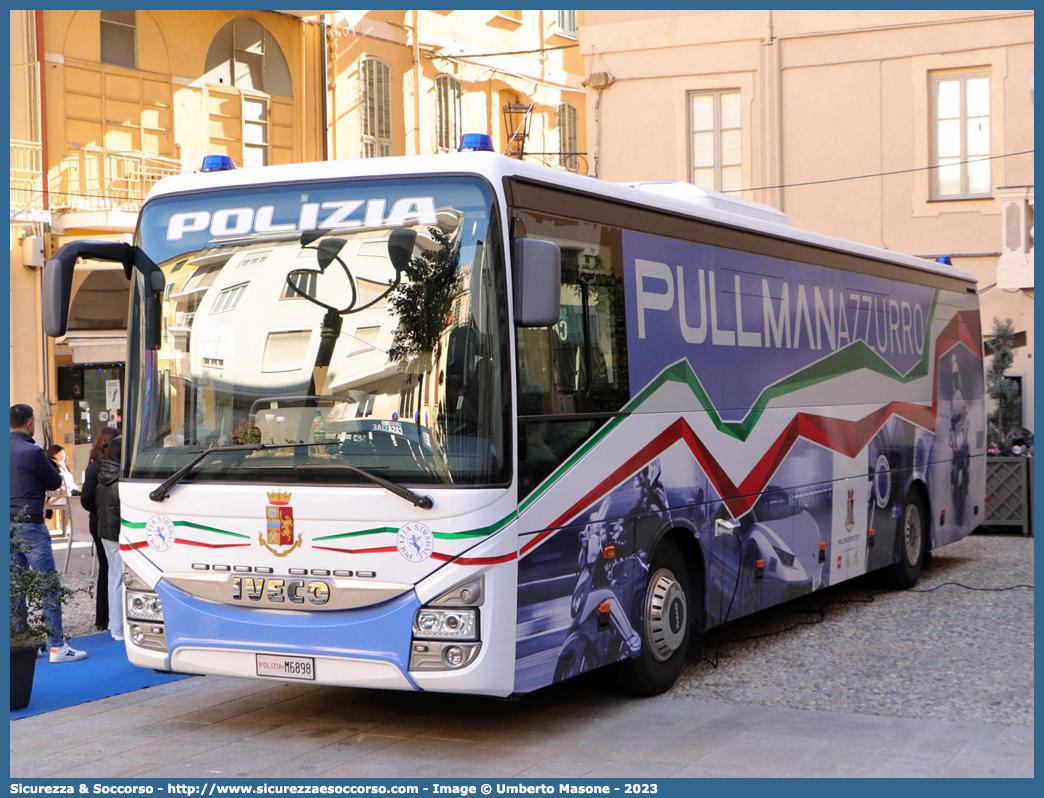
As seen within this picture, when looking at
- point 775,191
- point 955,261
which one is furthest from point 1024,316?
point 775,191

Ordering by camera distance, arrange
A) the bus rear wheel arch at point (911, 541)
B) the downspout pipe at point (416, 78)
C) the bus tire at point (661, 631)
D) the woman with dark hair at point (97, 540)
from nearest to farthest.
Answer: the bus tire at point (661, 631) < the woman with dark hair at point (97, 540) < the bus rear wheel arch at point (911, 541) < the downspout pipe at point (416, 78)

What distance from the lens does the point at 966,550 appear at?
1573cm

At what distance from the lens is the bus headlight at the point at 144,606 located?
289 inches

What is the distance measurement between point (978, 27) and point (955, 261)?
3.52 m

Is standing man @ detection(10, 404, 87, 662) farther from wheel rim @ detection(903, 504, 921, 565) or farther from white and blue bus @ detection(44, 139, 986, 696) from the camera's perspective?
wheel rim @ detection(903, 504, 921, 565)

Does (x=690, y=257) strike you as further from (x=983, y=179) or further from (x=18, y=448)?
(x=983, y=179)

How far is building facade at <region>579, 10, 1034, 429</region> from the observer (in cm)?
1970

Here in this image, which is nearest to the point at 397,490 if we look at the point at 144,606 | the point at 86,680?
the point at 144,606

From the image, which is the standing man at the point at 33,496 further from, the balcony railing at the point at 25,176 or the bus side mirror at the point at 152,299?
the balcony railing at the point at 25,176

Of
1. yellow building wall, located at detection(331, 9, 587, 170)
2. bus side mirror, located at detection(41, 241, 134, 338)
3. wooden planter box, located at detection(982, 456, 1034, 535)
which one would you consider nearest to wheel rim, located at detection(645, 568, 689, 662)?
bus side mirror, located at detection(41, 241, 134, 338)

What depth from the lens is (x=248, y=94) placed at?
27.0 metres

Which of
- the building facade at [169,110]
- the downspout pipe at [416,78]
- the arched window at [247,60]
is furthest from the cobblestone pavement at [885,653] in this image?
the downspout pipe at [416,78]

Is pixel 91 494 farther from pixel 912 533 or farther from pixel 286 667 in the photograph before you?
pixel 912 533

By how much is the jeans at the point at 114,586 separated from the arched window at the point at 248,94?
17.2 metres
